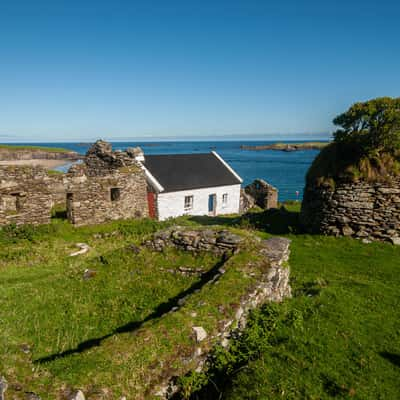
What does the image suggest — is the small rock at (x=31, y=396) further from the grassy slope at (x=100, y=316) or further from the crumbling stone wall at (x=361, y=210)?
the crumbling stone wall at (x=361, y=210)

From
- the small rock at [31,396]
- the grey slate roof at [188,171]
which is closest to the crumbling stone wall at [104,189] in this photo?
the grey slate roof at [188,171]

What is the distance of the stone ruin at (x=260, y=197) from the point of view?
100ft

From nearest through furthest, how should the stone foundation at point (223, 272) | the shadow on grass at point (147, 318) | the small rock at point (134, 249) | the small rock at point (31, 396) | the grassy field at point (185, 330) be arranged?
1. the small rock at point (31, 396)
2. the grassy field at point (185, 330)
3. the stone foundation at point (223, 272)
4. the shadow on grass at point (147, 318)
5. the small rock at point (134, 249)

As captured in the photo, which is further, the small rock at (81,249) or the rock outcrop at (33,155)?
the rock outcrop at (33,155)

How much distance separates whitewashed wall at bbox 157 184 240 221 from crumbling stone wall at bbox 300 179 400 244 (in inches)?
513

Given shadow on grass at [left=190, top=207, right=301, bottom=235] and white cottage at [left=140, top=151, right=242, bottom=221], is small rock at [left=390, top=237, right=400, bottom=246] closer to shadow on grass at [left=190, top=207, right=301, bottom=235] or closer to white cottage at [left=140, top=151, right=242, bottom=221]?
shadow on grass at [left=190, top=207, right=301, bottom=235]

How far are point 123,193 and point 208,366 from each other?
51.7 feet

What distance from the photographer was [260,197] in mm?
31594

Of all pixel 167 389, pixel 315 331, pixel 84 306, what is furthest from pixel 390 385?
pixel 84 306

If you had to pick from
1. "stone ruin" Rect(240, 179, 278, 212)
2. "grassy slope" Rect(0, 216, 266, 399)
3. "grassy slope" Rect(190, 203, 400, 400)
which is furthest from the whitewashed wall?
"grassy slope" Rect(190, 203, 400, 400)

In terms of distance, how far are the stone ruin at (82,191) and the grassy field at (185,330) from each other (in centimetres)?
442

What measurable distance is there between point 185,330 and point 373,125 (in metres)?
14.4

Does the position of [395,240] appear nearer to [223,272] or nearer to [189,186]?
[223,272]

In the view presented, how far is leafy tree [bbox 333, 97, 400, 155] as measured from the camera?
46.0 feet
